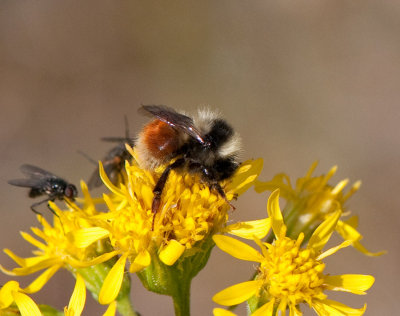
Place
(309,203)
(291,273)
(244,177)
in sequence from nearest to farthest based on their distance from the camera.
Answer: (291,273) < (244,177) < (309,203)

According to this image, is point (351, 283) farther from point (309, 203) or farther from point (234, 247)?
point (309, 203)

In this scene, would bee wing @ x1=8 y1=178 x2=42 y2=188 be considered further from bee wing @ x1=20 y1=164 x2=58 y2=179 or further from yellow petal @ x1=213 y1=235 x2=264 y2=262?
yellow petal @ x1=213 y1=235 x2=264 y2=262

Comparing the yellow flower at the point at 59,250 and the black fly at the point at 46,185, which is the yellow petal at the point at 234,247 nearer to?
the yellow flower at the point at 59,250

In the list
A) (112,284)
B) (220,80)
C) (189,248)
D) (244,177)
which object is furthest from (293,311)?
(220,80)

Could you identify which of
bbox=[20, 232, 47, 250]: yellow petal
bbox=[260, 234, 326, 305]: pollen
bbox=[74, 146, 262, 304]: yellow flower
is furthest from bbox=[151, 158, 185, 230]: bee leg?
bbox=[20, 232, 47, 250]: yellow petal

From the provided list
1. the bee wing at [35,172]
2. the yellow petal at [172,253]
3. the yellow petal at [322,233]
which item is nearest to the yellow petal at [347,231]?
the yellow petal at [322,233]

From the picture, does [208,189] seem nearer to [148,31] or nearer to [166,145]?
[166,145]

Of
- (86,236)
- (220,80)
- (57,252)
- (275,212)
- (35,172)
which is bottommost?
(57,252)
